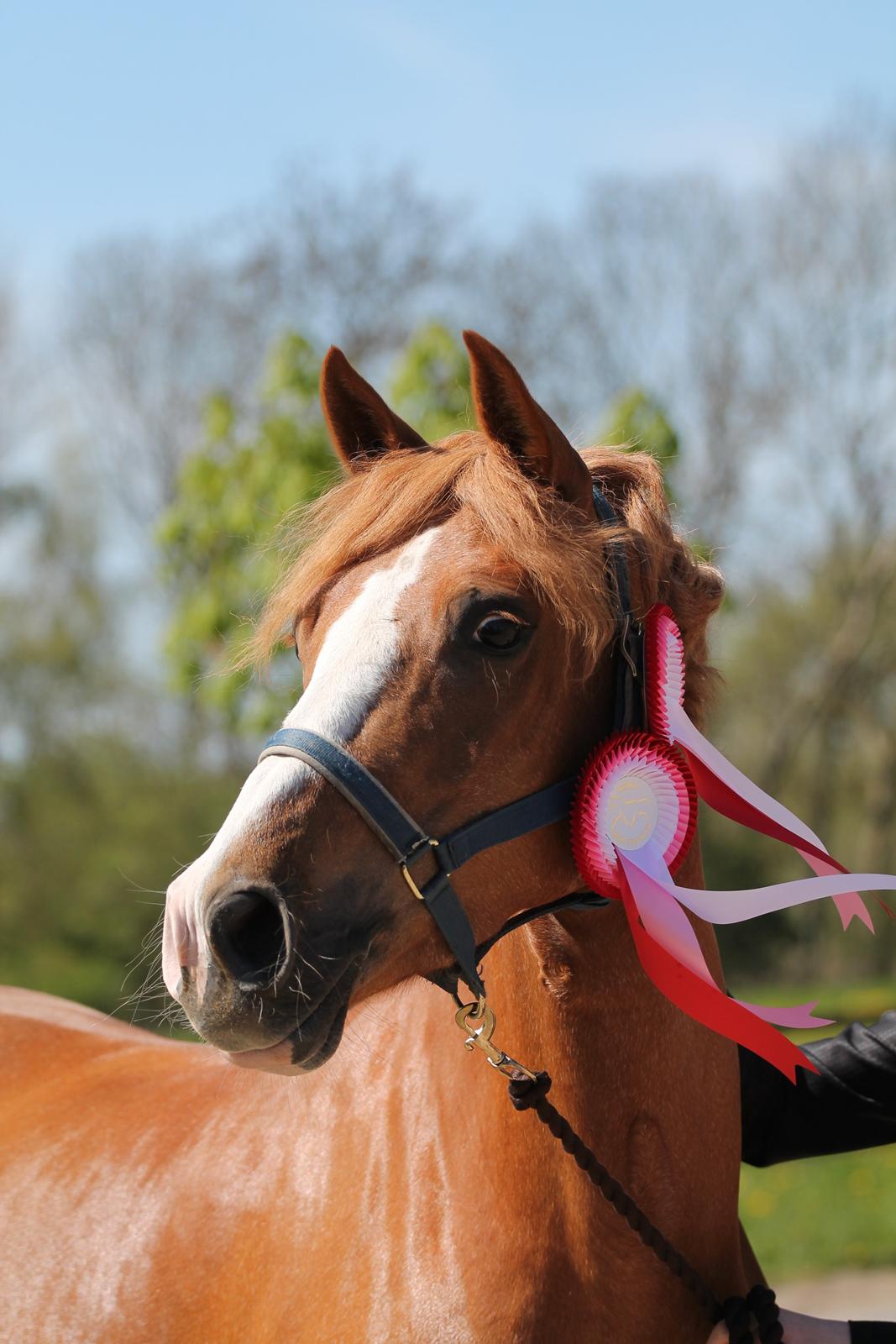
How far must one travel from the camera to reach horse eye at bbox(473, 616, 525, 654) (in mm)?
1914

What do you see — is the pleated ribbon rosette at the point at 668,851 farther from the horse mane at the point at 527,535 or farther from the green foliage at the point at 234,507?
the green foliage at the point at 234,507

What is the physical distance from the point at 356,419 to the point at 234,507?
6127mm

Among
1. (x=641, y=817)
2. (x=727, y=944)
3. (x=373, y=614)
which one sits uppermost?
(x=373, y=614)

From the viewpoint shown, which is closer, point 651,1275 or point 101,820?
point 651,1275

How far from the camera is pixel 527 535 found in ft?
6.38

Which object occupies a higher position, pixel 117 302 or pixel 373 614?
pixel 373 614

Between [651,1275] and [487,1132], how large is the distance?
1.11 ft

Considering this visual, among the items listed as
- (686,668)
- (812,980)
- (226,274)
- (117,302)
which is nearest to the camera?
(686,668)

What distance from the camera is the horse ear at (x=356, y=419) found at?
7.68 feet

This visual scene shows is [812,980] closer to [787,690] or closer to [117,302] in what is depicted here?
[787,690]

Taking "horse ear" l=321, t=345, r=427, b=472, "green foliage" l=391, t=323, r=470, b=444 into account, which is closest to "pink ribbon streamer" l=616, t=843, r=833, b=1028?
"horse ear" l=321, t=345, r=427, b=472

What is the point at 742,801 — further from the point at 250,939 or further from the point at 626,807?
the point at 250,939

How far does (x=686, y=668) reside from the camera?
226cm

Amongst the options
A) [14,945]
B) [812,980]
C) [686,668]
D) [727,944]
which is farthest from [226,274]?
[686,668]
